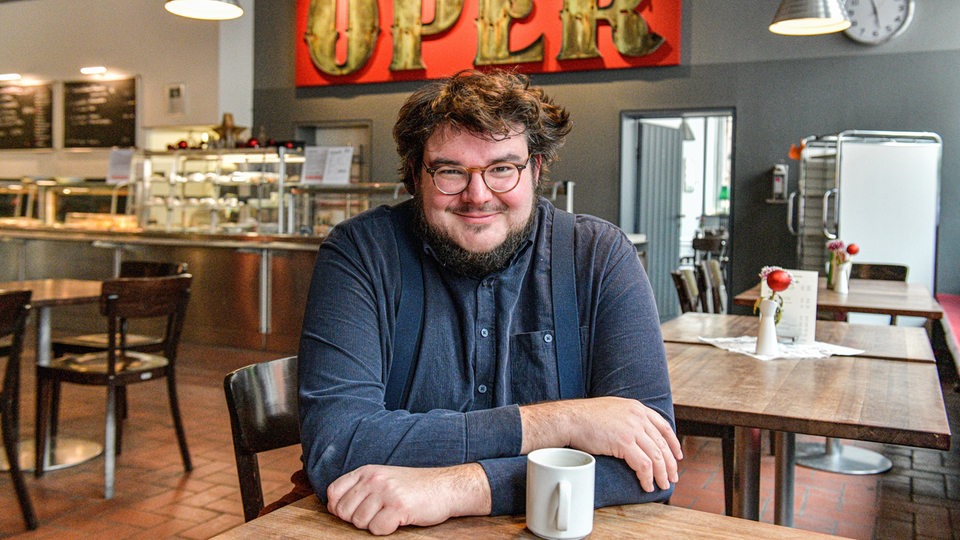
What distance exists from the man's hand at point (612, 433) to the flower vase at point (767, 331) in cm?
129

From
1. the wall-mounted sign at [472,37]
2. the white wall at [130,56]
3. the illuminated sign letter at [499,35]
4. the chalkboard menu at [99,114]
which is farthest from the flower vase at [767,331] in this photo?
the chalkboard menu at [99,114]

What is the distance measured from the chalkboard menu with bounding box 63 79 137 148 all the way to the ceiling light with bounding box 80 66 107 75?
0.34 feet

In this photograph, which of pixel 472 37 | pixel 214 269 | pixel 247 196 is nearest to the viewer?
pixel 214 269

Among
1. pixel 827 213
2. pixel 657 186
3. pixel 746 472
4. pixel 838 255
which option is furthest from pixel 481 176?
pixel 657 186

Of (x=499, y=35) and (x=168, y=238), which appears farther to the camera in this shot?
(x=499, y=35)

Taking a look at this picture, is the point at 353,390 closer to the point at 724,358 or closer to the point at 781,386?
the point at 781,386

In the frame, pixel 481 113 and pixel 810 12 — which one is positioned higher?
pixel 810 12

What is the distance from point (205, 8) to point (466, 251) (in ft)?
15.7

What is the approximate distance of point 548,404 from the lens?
1.35m

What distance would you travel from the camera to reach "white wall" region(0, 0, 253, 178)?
29.0 feet

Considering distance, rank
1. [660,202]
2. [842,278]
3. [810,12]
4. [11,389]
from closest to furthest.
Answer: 1. [11,389]
2. [842,278]
3. [810,12]
4. [660,202]

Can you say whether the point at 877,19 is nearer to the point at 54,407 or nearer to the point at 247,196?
the point at 247,196

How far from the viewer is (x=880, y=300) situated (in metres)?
4.21

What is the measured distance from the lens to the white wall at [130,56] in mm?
A: 8836
